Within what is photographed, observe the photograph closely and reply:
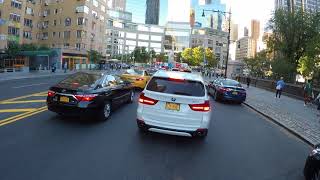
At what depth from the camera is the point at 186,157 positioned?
24.4 ft

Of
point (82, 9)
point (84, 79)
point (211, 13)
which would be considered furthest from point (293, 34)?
point (211, 13)

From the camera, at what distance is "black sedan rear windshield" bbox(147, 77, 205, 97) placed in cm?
847

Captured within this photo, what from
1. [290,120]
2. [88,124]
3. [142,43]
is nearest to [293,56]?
[290,120]

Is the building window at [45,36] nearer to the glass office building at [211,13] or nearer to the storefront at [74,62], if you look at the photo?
the storefront at [74,62]

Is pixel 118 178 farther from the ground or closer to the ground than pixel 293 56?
closer to the ground

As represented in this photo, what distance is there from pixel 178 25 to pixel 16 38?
12392 centimetres

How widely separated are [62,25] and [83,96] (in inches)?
2933

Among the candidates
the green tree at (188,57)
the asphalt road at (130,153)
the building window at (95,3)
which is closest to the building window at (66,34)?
the building window at (95,3)

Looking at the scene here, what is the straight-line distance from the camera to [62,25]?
263 feet

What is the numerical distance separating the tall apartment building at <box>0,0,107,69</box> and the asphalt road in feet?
193

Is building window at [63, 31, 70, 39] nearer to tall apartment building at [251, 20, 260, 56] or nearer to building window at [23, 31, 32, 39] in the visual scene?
building window at [23, 31, 32, 39]

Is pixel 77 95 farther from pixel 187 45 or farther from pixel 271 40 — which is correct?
pixel 187 45

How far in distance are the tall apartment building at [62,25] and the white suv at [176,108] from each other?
6024 centimetres

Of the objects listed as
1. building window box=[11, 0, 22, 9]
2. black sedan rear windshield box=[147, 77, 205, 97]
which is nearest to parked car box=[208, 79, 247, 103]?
black sedan rear windshield box=[147, 77, 205, 97]
